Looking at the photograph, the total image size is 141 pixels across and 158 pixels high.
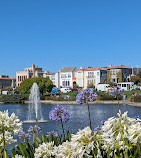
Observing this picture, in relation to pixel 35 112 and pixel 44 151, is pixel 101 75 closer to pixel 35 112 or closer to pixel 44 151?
pixel 35 112

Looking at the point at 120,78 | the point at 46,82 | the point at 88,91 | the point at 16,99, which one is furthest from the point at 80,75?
the point at 88,91

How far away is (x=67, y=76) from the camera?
85.8m

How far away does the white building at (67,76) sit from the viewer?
8478 centimetres

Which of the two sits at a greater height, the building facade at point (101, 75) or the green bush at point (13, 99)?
the building facade at point (101, 75)

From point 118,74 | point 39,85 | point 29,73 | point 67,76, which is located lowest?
point 39,85

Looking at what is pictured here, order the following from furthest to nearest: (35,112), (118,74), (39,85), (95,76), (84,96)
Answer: (95,76) → (118,74) → (39,85) → (35,112) → (84,96)

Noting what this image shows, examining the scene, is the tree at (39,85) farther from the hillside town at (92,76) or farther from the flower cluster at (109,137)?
the flower cluster at (109,137)

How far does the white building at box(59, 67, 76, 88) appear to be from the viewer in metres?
84.8

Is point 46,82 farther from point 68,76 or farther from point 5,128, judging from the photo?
point 5,128

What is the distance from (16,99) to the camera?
51.0 metres

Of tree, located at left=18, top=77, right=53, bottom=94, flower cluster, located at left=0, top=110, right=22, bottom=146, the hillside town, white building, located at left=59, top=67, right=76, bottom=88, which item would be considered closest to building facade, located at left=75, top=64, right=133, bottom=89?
the hillside town

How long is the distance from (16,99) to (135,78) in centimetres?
3519

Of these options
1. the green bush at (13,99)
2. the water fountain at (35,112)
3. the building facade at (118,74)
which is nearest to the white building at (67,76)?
the building facade at (118,74)

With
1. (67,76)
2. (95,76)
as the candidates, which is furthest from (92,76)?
(67,76)
